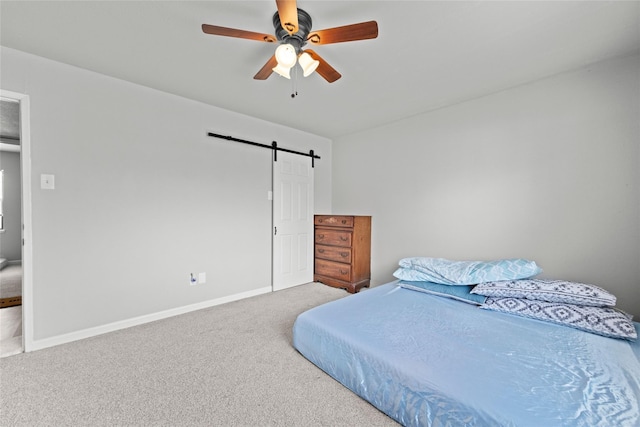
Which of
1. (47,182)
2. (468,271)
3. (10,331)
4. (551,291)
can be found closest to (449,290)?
(468,271)

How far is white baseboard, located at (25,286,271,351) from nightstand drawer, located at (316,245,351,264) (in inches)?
48.3

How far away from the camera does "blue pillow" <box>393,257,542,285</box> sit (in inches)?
88.1

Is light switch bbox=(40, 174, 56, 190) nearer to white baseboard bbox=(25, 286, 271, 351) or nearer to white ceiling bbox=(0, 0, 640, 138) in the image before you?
white ceiling bbox=(0, 0, 640, 138)

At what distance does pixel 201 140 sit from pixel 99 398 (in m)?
2.48

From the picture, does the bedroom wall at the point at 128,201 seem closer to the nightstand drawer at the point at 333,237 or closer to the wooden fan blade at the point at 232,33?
the nightstand drawer at the point at 333,237

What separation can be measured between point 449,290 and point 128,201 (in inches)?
127

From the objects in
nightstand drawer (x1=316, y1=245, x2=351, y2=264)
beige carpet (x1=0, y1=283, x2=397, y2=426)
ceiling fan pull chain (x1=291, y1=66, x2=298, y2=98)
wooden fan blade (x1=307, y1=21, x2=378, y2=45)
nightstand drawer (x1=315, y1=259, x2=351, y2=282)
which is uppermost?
ceiling fan pull chain (x1=291, y1=66, x2=298, y2=98)

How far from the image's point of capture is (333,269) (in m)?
3.93

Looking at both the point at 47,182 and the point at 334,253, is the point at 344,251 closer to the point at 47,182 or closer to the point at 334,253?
the point at 334,253

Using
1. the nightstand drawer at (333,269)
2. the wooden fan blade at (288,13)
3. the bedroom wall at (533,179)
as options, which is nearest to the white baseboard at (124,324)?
the nightstand drawer at (333,269)

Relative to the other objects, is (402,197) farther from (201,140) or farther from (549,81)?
(201,140)

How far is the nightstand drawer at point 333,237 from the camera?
12.3ft

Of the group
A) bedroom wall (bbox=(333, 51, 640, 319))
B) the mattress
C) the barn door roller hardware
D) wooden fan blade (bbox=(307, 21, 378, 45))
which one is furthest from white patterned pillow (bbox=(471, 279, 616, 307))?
the barn door roller hardware

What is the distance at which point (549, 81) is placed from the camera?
8.20ft
